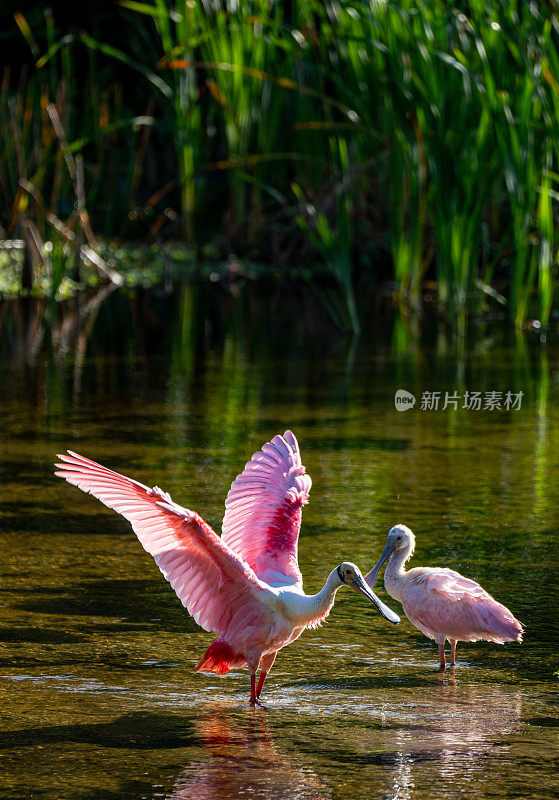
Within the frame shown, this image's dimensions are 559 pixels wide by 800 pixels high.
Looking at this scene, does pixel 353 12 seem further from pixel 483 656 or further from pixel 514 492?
pixel 483 656

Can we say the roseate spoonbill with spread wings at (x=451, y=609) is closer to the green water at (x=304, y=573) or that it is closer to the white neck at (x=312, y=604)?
the green water at (x=304, y=573)

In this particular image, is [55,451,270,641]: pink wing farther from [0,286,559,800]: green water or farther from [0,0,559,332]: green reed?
[0,0,559,332]: green reed

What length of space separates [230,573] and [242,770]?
2.04 ft

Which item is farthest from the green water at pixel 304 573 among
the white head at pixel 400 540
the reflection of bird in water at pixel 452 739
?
the white head at pixel 400 540

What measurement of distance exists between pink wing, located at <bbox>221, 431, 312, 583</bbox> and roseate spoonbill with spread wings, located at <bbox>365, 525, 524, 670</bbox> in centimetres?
38

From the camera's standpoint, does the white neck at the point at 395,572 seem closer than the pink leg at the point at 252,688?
No

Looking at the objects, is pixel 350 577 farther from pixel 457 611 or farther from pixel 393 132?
pixel 393 132

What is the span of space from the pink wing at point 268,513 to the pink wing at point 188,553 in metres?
0.24

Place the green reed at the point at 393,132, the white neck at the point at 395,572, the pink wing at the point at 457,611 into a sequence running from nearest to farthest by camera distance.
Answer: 1. the pink wing at the point at 457,611
2. the white neck at the point at 395,572
3. the green reed at the point at 393,132

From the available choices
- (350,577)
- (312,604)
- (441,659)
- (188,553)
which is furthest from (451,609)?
(188,553)

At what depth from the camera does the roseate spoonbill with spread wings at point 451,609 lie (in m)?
3.88

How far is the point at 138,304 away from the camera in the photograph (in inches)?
486

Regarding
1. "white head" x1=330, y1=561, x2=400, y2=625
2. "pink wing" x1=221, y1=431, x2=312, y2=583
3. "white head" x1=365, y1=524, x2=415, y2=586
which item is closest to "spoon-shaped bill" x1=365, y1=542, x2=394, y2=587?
"white head" x1=365, y1=524, x2=415, y2=586

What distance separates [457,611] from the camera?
390 centimetres
